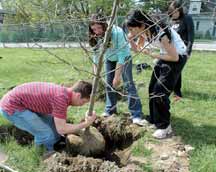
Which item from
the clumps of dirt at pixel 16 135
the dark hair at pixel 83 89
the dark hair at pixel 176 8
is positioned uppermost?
the dark hair at pixel 176 8

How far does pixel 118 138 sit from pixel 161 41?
1.18 meters

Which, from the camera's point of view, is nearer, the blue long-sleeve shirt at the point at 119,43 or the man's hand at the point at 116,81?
the blue long-sleeve shirt at the point at 119,43

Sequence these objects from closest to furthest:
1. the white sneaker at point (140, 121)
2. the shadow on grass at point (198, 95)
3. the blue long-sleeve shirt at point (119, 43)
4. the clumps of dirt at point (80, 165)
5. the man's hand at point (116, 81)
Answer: the clumps of dirt at point (80, 165) < the blue long-sleeve shirt at point (119, 43) < the man's hand at point (116, 81) < the white sneaker at point (140, 121) < the shadow on grass at point (198, 95)

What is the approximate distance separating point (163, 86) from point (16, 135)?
69.7 inches

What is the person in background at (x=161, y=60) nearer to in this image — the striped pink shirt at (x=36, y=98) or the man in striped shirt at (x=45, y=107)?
the man in striped shirt at (x=45, y=107)

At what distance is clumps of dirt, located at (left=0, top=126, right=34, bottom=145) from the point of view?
4.09 meters

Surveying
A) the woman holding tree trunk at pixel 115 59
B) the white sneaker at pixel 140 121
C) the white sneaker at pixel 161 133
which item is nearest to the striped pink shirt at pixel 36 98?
the woman holding tree trunk at pixel 115 59

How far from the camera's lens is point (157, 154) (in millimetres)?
3717

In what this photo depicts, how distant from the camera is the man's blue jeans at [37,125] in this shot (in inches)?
142

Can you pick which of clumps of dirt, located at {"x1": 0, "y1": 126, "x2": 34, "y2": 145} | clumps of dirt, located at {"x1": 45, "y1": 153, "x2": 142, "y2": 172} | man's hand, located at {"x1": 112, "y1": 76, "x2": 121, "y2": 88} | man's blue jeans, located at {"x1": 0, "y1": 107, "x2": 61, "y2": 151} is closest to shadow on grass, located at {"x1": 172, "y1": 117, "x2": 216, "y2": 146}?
man's hand, located at {"x1": 112, "y1": 76, "x2": 121, "y2": 88}

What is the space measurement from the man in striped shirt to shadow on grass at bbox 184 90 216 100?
3.12 metres

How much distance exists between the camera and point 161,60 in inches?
163

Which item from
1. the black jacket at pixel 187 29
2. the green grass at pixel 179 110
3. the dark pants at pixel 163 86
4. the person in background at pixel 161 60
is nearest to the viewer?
the green grass at pixel 179 110

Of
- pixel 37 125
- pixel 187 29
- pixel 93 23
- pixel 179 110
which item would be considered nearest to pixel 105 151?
pixel 37 125
